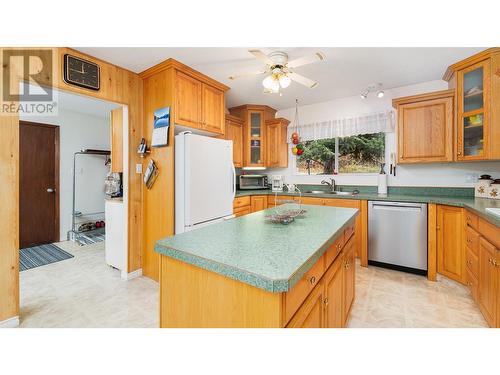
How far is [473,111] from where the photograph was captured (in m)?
2.46

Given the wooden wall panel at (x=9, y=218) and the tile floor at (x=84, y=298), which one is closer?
the wooden wall panel at (x=9, y=218)

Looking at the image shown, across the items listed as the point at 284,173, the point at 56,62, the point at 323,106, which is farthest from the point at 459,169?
the point at 56,62

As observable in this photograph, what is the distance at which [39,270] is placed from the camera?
290cm

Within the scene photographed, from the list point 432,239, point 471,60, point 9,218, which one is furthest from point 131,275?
point 471,60

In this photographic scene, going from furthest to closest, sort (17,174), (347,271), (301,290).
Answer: (17,174) < (347,271) < (301,290)

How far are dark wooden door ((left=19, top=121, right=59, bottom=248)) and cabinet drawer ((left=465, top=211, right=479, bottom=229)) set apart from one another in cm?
583

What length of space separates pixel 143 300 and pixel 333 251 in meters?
1.86

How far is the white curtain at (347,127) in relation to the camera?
11.1 ft

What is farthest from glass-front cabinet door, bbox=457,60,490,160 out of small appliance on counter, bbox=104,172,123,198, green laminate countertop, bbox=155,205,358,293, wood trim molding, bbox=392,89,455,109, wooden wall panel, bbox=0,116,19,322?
wooden wall panel, bbox=0,116,19,322

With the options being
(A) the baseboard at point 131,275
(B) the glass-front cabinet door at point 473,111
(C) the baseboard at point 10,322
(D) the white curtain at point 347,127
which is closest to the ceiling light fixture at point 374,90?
(D) the white curtain at point 347,127

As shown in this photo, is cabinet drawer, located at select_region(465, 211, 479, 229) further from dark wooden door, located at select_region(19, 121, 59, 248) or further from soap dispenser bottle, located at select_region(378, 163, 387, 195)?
dark wooden door, located at select_region(19, 121, 59, 248)

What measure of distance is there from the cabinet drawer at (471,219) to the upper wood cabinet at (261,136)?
2.59 metres

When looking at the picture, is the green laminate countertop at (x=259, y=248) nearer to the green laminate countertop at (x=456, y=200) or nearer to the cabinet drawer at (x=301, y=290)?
the cabinet drawer at (x=301, y=290)

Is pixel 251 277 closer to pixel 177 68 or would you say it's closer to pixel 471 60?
pixel 177 68
